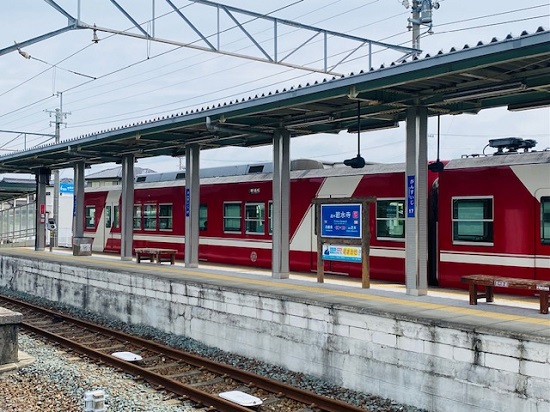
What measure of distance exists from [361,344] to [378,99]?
4.08m

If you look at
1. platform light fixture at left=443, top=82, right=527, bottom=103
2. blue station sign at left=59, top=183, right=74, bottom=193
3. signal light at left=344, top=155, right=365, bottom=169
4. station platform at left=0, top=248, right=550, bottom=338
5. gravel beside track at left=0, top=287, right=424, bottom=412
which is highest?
blue station sign at left=59, top=183, right=74, bottom=193

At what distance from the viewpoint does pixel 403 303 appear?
30.9ft

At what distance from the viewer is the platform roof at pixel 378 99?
7.95 metres

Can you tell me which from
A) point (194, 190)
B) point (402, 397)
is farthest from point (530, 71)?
point (194, 190)

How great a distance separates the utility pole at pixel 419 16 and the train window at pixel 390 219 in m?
5.23

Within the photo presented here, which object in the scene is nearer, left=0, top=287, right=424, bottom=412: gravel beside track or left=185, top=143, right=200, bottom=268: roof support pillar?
left=0, top=287, right=424, bottom=412: gravel beside track

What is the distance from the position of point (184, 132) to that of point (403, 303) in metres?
7.40

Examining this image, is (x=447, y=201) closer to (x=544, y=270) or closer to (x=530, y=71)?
(x=544, y=270)

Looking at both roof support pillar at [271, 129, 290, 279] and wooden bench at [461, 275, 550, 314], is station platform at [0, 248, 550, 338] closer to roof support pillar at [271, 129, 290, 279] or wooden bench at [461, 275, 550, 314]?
wooden bench at [461, 275, 550, 314]

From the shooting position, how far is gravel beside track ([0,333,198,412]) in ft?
25.6

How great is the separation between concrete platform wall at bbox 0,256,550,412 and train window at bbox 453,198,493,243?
3.78 m

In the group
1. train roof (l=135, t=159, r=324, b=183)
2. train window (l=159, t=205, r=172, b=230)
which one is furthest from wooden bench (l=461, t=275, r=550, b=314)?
train window (l=159, t=205, r=172, b=230)

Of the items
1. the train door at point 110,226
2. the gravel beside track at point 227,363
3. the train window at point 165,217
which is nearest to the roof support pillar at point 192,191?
the gravel beside track at point 227,363

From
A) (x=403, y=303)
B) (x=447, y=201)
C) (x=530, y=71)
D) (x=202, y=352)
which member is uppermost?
(x=530, y=71)
